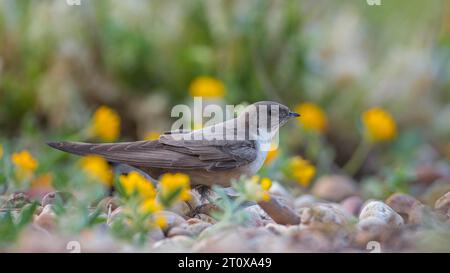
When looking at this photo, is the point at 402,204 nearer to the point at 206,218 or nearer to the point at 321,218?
the point at 321,218

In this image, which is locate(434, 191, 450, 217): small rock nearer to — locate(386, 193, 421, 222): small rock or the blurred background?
Answer: locate(386, 193, 421, 222): small rock

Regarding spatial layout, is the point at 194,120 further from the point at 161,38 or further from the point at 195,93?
the point at 161,38

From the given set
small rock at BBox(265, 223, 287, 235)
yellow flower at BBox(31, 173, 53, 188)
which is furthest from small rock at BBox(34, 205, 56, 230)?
yellow flower at BBox(31, 173, 53, 188)

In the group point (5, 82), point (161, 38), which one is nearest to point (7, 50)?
point (5, 82)

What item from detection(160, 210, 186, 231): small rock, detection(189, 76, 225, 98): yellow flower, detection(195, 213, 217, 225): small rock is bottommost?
detection(195, 213, 217, 225): small rock

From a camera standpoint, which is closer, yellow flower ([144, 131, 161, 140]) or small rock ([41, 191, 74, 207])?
small rock ([41, 191, 74, 207])
